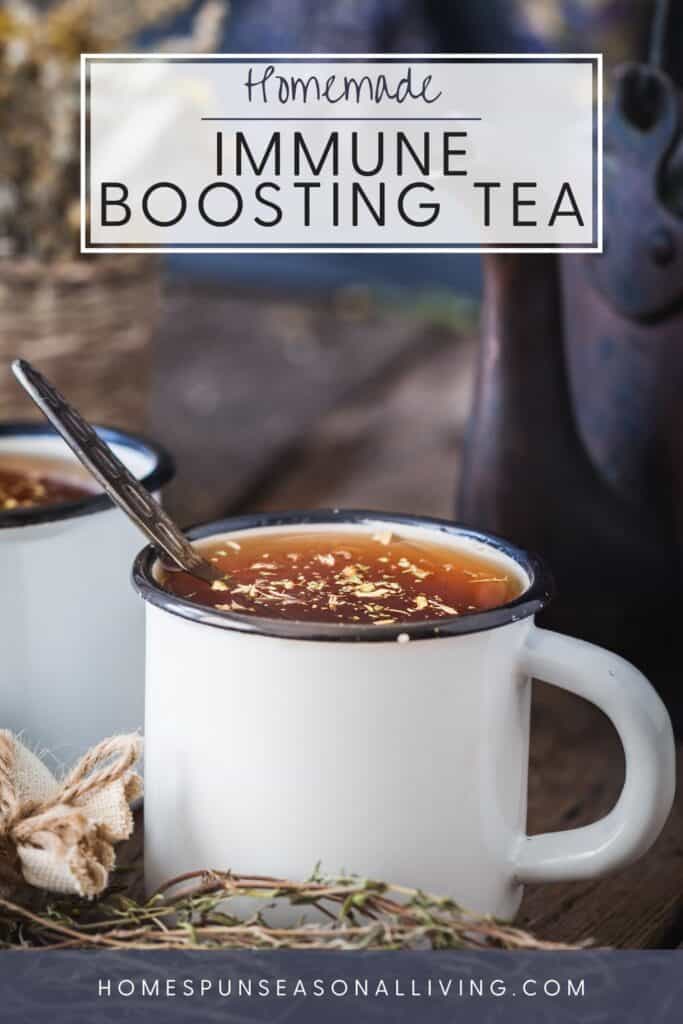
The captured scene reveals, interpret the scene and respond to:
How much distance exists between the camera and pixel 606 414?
2.43 feet

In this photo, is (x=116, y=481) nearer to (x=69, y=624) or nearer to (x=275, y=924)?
(x=69, y=624)

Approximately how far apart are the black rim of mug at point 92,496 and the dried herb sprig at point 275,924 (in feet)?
0.52

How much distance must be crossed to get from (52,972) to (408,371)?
38.0 inches

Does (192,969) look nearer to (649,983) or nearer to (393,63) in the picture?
(649,983)

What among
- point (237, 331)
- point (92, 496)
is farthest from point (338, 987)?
point (237, 331)

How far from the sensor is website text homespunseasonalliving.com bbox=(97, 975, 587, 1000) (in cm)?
49

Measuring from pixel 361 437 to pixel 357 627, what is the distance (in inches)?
28.7

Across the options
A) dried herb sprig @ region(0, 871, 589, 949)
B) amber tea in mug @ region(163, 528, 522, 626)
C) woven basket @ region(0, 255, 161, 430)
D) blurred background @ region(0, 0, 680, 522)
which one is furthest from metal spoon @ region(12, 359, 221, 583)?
woven basket @ region(0, 255, 161, 430)

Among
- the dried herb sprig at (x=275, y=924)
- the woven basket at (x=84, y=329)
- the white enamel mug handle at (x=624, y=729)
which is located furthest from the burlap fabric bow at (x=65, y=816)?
the woven basket at (x=84, y=329)

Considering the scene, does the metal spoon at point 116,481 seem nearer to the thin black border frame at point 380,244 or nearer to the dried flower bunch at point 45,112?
the thin black border frame at point 380,244

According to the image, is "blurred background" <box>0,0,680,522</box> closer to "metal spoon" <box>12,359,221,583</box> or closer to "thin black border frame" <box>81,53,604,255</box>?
"thin black border frame" <box>81,53,604,255</box>

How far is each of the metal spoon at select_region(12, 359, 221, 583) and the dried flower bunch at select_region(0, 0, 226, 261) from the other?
0.43m

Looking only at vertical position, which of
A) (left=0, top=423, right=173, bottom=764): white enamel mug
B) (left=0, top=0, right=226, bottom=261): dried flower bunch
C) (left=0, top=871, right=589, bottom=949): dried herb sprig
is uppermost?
(left=0, top=0, right=226, bottom=261): dried flower bunch

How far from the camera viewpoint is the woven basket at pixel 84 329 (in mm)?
988
